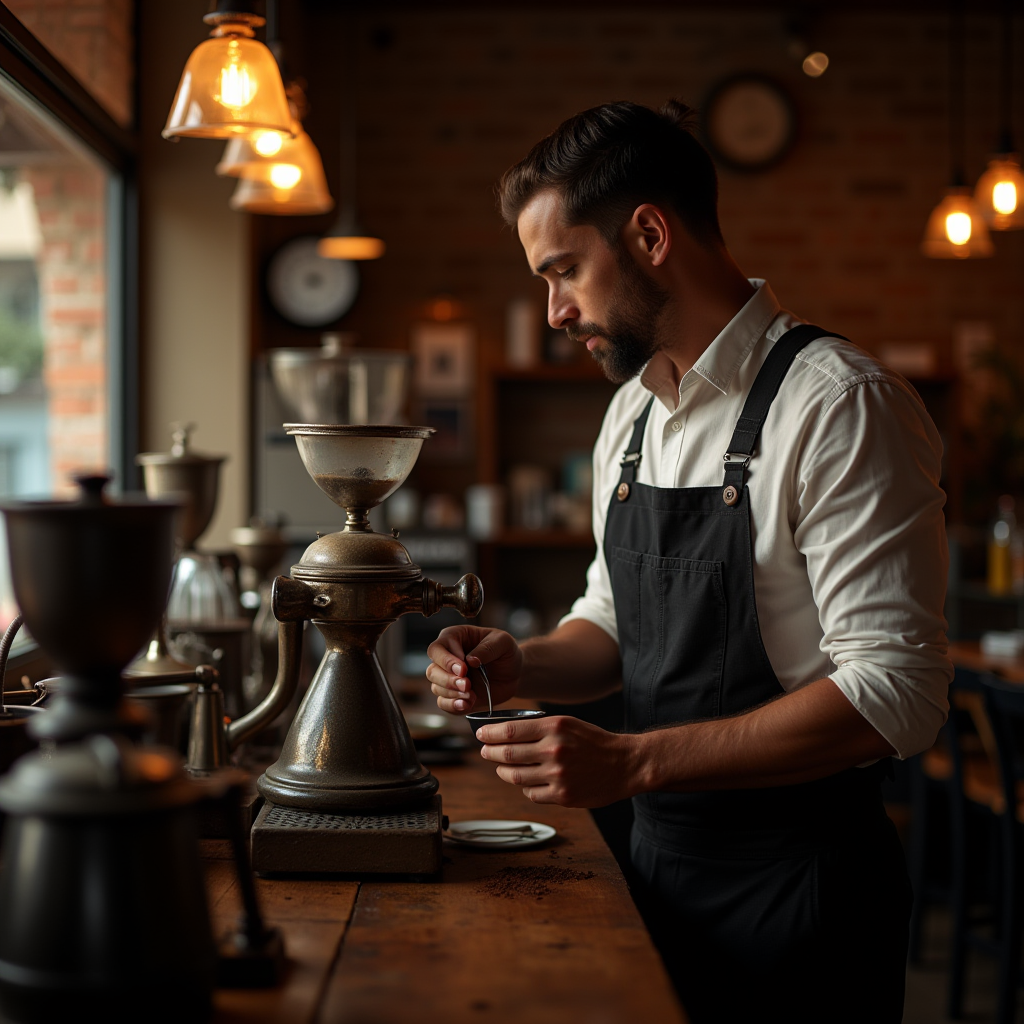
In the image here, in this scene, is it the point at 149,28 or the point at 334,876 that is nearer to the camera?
the point at 334,876

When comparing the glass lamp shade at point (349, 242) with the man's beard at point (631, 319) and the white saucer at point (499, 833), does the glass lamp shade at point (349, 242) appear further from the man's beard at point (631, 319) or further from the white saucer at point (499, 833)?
the white saucer at point (499, 833)

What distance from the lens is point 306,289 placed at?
17.2ft

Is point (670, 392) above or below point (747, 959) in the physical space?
above

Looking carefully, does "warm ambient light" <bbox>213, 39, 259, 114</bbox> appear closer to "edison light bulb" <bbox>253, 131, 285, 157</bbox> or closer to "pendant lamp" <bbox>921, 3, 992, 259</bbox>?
"edison light bulb" <bbox>253, 131, 285, 157</bbox>

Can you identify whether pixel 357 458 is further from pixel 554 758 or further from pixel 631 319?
pixel 631 319

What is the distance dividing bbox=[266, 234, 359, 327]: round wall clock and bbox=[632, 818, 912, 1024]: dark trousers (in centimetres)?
402

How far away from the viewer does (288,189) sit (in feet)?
9.81

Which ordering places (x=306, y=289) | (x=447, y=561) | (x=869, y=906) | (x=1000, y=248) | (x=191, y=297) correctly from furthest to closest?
(x=1000, y=248), (x=306, y=289), (x=447, y=561), (x=191, y=297), (x=869, y=906)

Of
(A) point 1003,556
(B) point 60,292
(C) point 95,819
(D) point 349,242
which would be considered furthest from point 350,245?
(C) point 95,819

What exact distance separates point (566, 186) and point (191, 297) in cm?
282

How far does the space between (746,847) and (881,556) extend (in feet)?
1.45

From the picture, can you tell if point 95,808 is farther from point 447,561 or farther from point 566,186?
point 447,561

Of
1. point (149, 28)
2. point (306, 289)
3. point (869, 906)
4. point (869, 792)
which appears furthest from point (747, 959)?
point (306, 289)

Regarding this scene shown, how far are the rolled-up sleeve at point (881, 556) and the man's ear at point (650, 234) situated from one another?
359 mm
